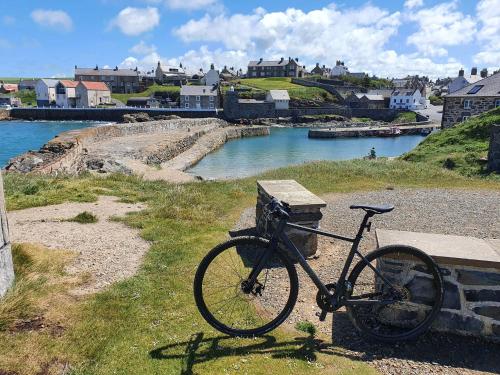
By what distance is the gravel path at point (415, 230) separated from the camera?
4.25 meters

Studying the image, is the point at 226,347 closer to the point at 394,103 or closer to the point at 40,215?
the point at 40,215

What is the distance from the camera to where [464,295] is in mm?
4488

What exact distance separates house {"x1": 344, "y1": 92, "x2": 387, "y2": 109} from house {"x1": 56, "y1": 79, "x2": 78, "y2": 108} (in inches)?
3101

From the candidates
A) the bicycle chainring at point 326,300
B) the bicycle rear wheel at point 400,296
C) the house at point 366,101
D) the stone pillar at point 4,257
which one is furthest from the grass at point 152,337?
the house at point 366,101

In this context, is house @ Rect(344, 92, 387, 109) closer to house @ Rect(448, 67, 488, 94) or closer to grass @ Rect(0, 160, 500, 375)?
house @ Rect(448, 67, 488, 94)

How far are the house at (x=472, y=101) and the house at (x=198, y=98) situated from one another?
74.2 meters

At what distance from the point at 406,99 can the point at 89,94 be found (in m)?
88.4

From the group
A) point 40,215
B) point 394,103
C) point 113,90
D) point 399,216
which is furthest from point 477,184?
point 113,90

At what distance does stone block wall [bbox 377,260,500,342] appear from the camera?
4398 mm

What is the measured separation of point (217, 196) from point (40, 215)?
5594 millimetres

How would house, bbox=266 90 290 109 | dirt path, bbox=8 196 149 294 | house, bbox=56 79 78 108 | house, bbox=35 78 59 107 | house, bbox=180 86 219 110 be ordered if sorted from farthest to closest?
house, bbox=35 78 59 107
house, bbox=56 79 78 108
house, bbox=180 86 219 110
house, bbox=266 90 290 109
dirt path, bbox=8 196 149 294

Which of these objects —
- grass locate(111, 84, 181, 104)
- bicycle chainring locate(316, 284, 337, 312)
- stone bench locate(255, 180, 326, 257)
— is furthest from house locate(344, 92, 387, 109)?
bicycle chainring locate(316, 284, 337, 312)

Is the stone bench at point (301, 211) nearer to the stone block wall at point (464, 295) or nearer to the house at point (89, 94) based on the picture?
the stone block wall at point (464, 295)

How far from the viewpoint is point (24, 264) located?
5.99 metres
